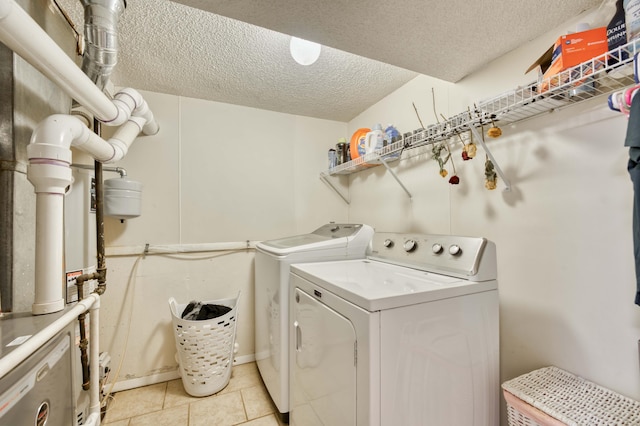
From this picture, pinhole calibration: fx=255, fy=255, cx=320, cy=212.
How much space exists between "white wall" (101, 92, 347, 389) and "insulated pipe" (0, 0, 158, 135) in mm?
936

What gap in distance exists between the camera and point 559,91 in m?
0.94

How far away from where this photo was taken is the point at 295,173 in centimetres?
263

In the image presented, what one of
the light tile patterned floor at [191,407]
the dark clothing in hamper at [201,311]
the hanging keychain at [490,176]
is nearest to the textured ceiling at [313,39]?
the hanging keychain at [490,176]

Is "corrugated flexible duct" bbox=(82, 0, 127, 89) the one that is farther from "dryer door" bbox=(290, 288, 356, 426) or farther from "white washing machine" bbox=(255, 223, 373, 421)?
"dryer door" bbox=(290, 288, 356, 426)

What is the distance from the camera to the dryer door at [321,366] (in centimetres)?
98

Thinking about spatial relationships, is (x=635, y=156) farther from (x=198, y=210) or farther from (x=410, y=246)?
(x=198, y=210)

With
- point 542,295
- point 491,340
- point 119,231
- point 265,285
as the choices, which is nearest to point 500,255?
point 542,295

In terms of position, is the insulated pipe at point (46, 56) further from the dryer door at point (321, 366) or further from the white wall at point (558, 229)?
the white wall at point (558, 229)

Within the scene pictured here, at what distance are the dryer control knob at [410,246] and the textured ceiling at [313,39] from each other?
1.01 meters

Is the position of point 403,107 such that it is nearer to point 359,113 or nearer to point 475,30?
point 359,113

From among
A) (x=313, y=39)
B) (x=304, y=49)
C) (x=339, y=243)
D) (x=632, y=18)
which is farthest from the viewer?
(x=339, y=243)

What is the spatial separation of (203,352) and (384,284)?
1.54 m

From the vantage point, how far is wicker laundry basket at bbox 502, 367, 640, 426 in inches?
32.8

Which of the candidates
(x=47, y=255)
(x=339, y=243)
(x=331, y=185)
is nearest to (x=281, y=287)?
(x=339, y=243)
